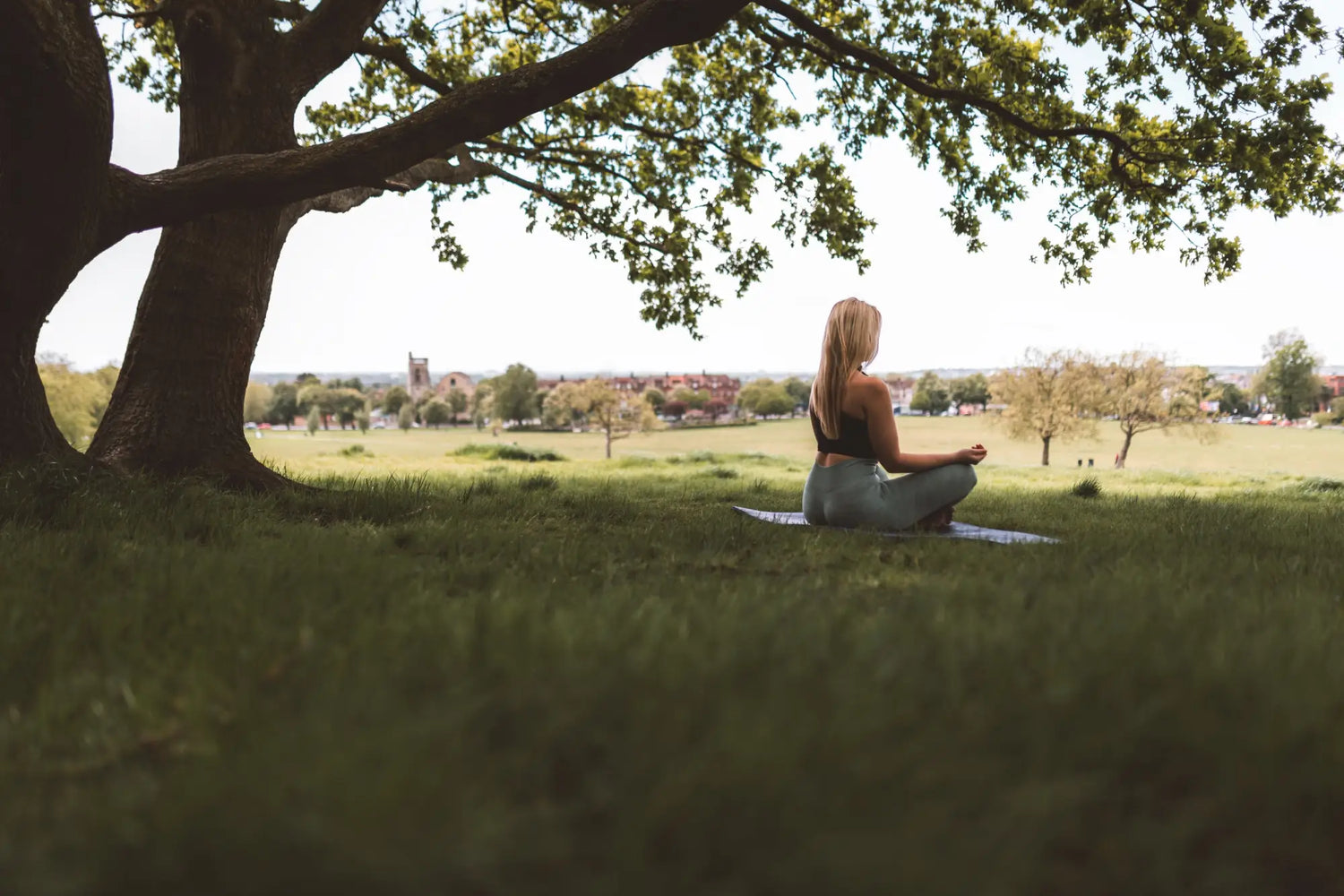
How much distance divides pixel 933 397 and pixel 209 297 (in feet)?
509

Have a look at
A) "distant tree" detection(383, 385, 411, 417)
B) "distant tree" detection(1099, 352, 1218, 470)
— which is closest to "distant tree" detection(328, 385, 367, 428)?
"distant tree" detection(383, 385, 411, 417)

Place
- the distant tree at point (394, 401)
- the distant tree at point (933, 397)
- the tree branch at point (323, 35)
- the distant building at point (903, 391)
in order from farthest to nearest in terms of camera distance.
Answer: the distant tree at point (394, 401)
the distant building at point (903, 391)
the distant tree at point (933, 397)
the tree branch at point (323, 35)

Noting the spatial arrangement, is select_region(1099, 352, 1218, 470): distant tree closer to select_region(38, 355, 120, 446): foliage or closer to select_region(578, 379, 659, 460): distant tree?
select_region(578, 379, 659, 460): distant tree

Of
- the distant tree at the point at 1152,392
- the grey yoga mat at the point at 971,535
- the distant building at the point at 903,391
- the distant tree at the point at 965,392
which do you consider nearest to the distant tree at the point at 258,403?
the distant tree at the point at 1152,392

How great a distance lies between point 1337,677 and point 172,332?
8461 mm

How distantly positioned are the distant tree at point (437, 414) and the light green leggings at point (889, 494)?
168 m

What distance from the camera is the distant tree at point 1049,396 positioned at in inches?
2044

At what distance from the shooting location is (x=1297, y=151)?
29.0ft

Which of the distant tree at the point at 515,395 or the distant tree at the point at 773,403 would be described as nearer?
the distant tree at the point at 515,395

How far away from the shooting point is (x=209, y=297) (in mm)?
7406

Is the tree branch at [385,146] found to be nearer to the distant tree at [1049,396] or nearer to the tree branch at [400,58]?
the tree branch at [400,58]

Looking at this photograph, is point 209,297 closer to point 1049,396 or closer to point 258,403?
point 1049,396

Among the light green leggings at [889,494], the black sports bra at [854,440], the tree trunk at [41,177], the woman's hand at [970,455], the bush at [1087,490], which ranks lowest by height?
the bush at [1087,490]

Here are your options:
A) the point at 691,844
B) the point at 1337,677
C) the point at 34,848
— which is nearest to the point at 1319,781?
the point at 1337,677
